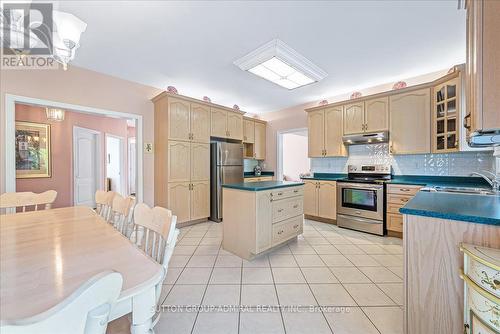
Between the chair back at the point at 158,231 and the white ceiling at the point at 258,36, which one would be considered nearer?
the chair back at the point at 158,231

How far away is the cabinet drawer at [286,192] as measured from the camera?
257 cm

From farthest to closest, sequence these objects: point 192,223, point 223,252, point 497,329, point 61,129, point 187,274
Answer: point 61,129, point 192,223, point 223,252, point 187,274, point 497,329

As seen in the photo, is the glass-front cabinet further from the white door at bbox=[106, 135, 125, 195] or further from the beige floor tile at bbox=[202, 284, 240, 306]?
the white door at bbox=[106, 135, 125, 195]

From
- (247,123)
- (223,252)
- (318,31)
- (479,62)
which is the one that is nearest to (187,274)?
(223,252)

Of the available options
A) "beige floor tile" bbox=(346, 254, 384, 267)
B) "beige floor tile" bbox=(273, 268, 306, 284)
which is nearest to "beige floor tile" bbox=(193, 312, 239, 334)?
"beige floor tile" bbox=(273, 268, 306, 284)

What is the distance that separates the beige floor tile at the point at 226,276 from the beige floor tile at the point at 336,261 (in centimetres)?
103

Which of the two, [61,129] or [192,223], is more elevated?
[61,129]

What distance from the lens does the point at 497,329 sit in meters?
0.82

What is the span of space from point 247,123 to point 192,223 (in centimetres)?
267

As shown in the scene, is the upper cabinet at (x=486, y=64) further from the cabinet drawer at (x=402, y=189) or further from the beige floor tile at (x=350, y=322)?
the cabinet drawer at (x=402, y=189)

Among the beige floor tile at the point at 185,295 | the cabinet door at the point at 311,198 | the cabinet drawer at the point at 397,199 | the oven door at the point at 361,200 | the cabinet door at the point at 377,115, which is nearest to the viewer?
the beige floor tile at the point at 185,295

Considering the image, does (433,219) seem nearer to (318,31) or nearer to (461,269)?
(461,269)

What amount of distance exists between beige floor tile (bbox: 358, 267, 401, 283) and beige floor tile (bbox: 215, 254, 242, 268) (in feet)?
4.35

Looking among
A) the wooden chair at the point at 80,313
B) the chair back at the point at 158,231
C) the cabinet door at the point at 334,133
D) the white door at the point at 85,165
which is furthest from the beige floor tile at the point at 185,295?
the white door at the point at 85,165
